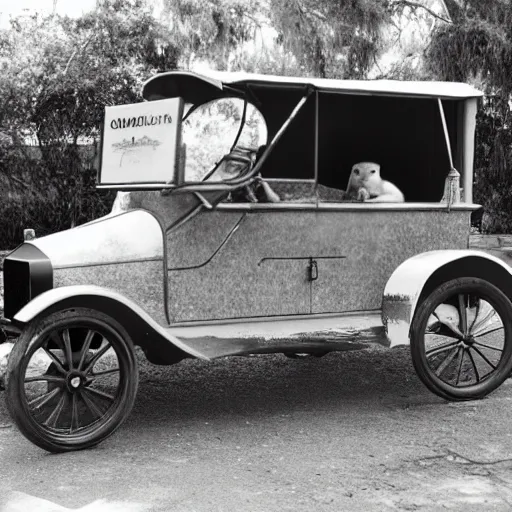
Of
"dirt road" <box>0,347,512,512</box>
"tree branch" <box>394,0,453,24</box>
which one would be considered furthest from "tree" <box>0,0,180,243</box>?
"dirt road" <box>0,347,512,512</box>

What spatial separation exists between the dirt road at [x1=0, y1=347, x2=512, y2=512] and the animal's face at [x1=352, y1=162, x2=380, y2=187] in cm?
135

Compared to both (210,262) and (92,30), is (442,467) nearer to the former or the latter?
(210,262)

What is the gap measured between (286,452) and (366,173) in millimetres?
2135

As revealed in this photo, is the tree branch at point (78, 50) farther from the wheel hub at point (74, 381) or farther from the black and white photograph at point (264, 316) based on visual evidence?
the wheel hub at point (74, 381)

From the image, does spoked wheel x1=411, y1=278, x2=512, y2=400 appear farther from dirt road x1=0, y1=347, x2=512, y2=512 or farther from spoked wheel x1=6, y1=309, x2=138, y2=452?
spoked wheel x1=6, y1=309, x2=138, y2=452

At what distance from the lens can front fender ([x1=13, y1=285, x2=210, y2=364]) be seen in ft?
13.9

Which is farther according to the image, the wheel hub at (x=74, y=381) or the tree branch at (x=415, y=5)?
the tree branch at (x=415, y=5)

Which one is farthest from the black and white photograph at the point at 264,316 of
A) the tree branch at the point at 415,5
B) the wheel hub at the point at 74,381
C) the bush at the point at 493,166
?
the tree branch at the point at 415,5

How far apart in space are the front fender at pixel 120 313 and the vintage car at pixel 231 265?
10 mm

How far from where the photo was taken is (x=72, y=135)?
11578mm

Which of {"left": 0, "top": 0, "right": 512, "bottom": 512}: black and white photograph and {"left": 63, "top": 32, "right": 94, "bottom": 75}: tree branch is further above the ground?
{"left": 63, "top": 32, "right": 94, "bottom": 75}: tree branch

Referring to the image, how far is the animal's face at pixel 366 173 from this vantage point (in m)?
5.77

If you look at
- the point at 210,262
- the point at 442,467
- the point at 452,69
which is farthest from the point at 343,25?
the point at 442,467

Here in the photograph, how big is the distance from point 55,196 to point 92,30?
7.64 feet
